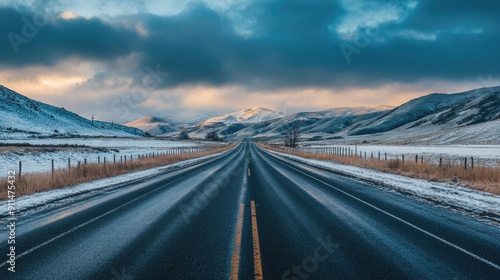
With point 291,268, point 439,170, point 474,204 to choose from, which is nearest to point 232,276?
point 291,268

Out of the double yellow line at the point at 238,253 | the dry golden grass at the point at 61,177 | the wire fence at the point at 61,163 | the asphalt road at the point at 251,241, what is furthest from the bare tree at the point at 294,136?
the double yellow line at the point at 238,253

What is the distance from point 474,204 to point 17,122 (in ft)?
366

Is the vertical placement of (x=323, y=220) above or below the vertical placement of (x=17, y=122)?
below

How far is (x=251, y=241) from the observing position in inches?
239

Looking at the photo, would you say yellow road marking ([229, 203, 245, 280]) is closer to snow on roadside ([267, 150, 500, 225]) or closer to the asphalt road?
the asphalt road

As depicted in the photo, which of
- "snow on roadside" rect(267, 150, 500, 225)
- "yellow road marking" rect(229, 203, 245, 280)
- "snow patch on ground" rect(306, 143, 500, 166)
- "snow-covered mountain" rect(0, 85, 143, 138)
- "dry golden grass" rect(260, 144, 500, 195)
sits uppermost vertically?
"snow-covered mountain" rect(0, 85, 143, 138)

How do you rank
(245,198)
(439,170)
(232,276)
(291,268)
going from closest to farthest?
(232,276)
(291,268)
(245,198)
(439,170)

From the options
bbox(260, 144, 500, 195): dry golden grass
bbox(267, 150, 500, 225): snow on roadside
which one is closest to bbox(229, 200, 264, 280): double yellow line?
bbox(267, 150, 500, 225): snow on roadside

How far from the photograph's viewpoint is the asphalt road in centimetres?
475

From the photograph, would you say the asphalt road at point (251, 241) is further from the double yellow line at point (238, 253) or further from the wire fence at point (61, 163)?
the wire fence at point (61, 163)

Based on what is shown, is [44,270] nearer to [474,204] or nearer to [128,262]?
[128,262]

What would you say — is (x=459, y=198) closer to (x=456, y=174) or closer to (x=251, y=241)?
(x=456, y=174)

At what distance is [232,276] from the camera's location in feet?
14.7

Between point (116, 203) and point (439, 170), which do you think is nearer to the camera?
point (116, 203)
